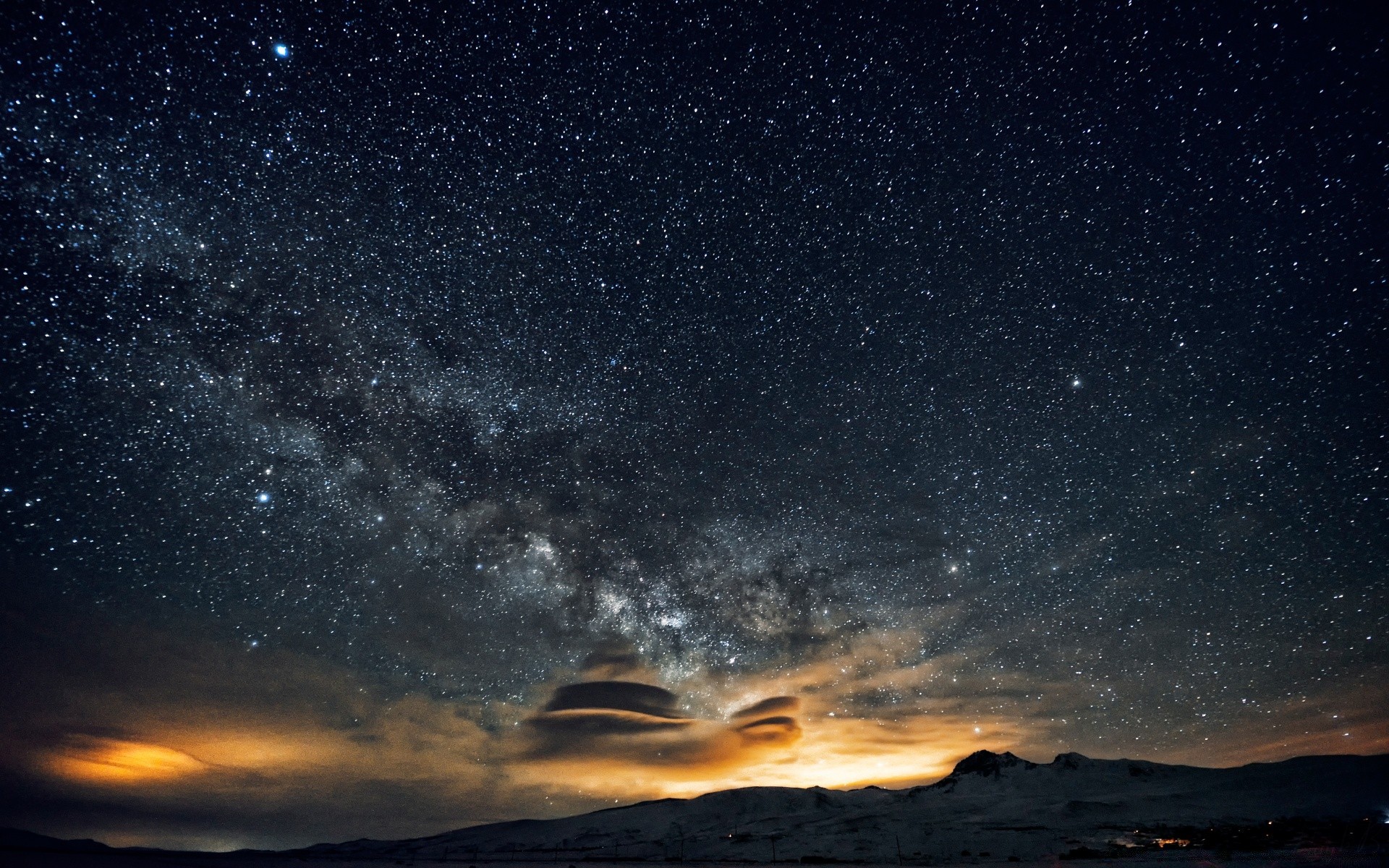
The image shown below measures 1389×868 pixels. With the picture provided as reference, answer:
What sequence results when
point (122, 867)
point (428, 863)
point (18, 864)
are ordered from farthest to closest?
1. point (428, 863)
2. point (122, 867)
3. point (18, 864)

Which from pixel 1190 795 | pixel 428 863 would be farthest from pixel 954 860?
pixel 1190 795

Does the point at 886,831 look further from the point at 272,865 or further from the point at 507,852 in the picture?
the point at 272,865

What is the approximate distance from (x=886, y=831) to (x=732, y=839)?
43.5 m

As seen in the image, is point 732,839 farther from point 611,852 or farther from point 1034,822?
point 1034,822

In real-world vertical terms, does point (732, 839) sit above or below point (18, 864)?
below

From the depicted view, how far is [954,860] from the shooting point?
81.0 metres

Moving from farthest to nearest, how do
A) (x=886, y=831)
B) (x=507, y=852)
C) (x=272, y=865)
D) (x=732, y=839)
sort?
(x=507, y=852) → (x=732, y=839) → (x=886, y=831) → (x=272, y=865)

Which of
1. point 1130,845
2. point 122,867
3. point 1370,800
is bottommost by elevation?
point 1370,800

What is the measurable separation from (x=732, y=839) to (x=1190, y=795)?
14241 cm

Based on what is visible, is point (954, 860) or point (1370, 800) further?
point (1370, 800)

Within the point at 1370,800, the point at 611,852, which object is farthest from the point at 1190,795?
the point at 611,852

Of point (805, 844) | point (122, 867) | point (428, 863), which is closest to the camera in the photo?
point (122, 867)

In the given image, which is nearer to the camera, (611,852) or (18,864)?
(18,864)

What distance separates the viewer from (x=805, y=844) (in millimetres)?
136625
